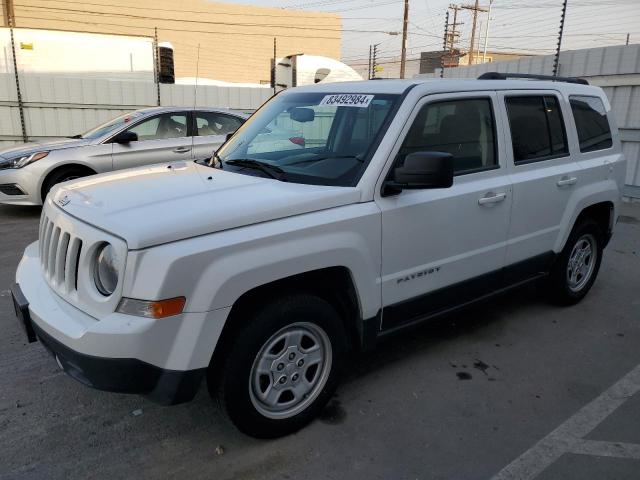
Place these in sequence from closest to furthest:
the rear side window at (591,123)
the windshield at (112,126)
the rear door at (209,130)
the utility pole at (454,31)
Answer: the rear side window at (591,123), the windshield at (112,126), the rear door at (209,130), the utility pole at (454,31)

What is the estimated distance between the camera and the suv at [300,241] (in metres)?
2.31

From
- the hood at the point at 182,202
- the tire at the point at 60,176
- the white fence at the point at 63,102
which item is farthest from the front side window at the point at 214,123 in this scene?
the hood at the point at 182,202

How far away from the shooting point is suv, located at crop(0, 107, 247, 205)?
24.1 ft

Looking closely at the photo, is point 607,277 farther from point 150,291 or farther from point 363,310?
point 150,291

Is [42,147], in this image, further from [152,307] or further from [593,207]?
[593,207]

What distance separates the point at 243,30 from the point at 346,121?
107 feet

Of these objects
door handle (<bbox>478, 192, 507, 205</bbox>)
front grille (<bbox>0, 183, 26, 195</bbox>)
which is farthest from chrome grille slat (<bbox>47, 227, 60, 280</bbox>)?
front grille (<bbox>0, 183, 26, 195</bbox>)

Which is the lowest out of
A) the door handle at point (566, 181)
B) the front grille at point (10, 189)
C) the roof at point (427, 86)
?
the front grille at point (10, 189)

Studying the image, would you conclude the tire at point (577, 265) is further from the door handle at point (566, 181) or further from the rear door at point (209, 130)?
the rear door at point (209, 130)

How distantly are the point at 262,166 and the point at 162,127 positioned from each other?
551 cm

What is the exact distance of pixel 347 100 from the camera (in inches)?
134

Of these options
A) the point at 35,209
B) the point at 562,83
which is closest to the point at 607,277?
the point at 562,83

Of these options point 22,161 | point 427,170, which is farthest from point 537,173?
point 22,161

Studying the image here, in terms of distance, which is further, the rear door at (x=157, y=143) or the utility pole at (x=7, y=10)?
the utility pole at (x=7, y=10)
